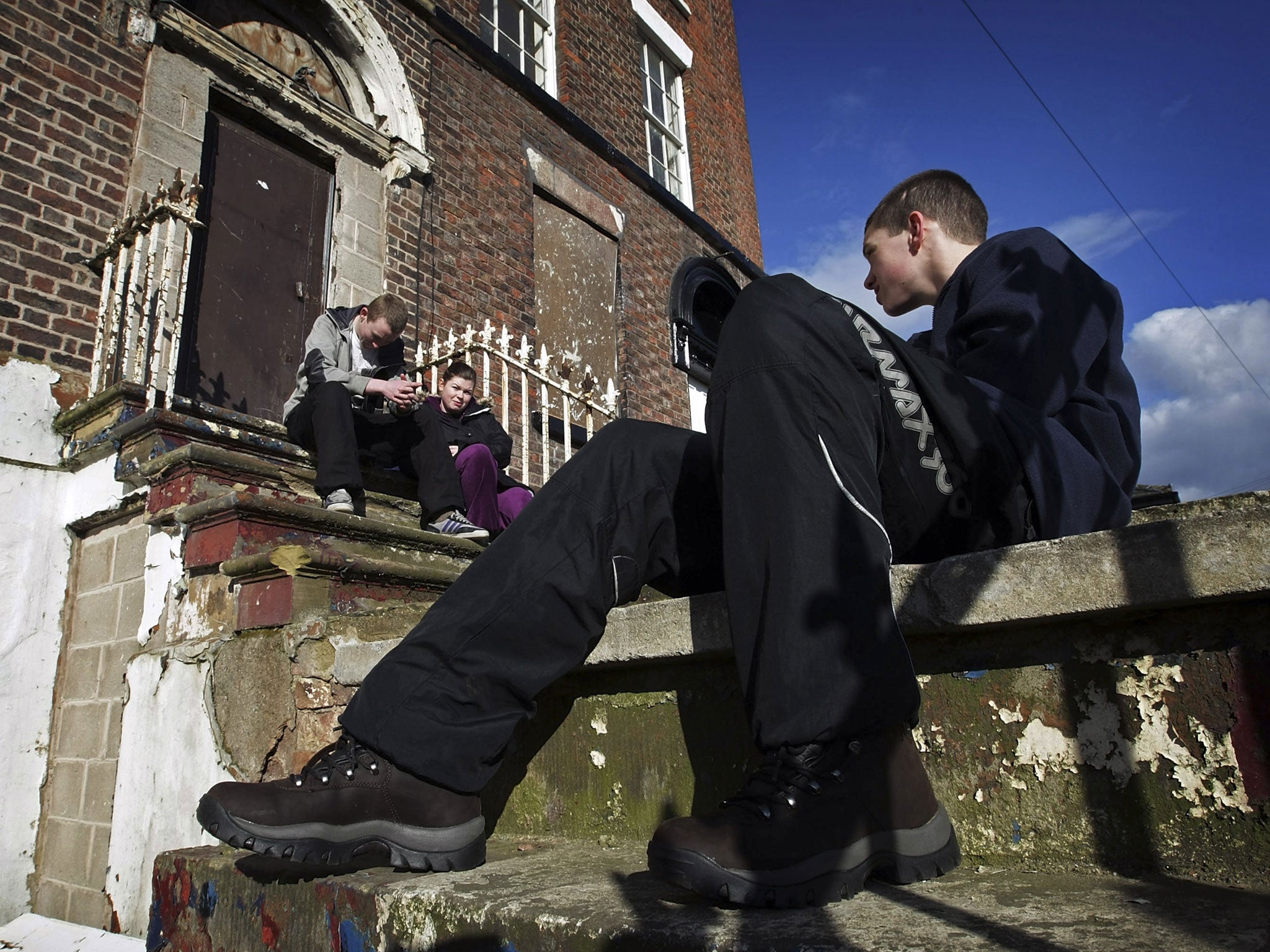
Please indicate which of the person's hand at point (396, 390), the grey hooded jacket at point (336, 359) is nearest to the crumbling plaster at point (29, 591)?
the grey hooded jacket at point (336, 359)

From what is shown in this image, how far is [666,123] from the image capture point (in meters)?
10.3

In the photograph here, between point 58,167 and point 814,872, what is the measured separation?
4.91 m

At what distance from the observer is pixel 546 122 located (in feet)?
25.2

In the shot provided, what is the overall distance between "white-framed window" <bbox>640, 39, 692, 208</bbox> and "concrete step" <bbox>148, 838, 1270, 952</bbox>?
9310 millimetres

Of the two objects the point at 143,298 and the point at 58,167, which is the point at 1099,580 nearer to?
the point at 143,298

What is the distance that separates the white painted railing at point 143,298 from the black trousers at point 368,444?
2.01ft

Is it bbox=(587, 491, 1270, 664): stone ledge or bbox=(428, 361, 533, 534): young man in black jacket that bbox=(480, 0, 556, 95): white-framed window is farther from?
bbox=(587, 491, 1270, 664): stone ledge

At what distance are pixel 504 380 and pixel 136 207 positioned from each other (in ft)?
7.15

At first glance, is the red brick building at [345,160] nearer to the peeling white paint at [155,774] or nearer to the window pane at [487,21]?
the window pane at [487,21]

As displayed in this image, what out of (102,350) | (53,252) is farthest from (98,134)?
(102,350)

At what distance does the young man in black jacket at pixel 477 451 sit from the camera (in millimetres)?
Answer: 4172

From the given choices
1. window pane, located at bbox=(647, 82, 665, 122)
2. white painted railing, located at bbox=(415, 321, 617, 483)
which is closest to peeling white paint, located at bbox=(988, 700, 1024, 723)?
white painted railing, located at bbox=(415, 321, 617, 483)

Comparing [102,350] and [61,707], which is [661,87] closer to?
[102,350]

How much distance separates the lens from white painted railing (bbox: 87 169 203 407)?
3.51 meters
